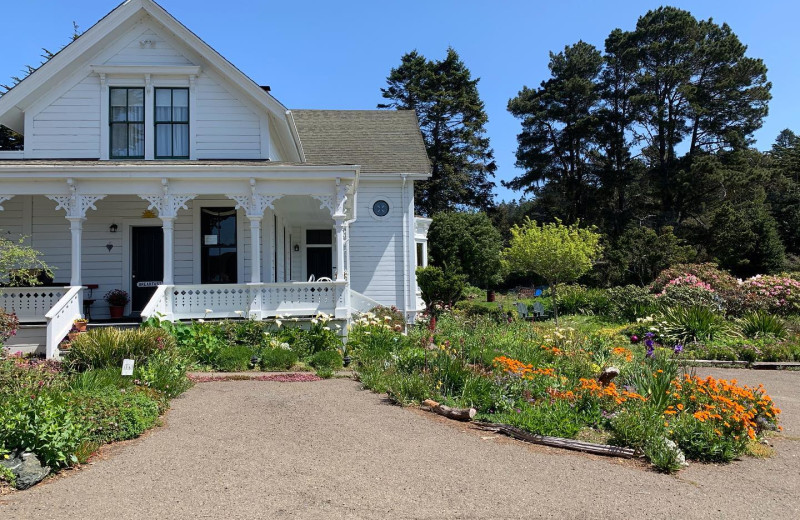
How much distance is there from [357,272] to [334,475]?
15.1 metres

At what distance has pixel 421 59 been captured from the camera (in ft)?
158

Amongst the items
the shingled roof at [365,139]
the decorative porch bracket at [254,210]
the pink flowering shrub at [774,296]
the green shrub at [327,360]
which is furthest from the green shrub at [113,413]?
the pink flowering shrub at [774,296]

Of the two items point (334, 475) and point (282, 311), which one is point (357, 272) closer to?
point (282, 311)

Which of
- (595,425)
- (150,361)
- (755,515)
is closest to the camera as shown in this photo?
(755,515)

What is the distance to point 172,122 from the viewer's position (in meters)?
15.7

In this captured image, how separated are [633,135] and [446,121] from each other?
1555 cm

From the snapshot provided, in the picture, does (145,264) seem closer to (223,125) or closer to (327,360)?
(223,125)

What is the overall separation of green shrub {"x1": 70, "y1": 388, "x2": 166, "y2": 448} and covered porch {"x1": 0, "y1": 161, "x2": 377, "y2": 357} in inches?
194

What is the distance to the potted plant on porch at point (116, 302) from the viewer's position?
14516mm

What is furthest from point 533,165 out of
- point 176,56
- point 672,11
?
point 176,56

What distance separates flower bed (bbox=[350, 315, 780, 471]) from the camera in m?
6.26

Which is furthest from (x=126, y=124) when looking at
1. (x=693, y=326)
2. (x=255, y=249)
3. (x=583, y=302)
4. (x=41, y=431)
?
(x=583, y=302)

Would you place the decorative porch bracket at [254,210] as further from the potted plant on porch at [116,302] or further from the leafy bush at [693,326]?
the leafy bush at [693,326]

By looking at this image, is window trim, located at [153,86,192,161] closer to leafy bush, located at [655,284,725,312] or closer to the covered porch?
the covered porch
